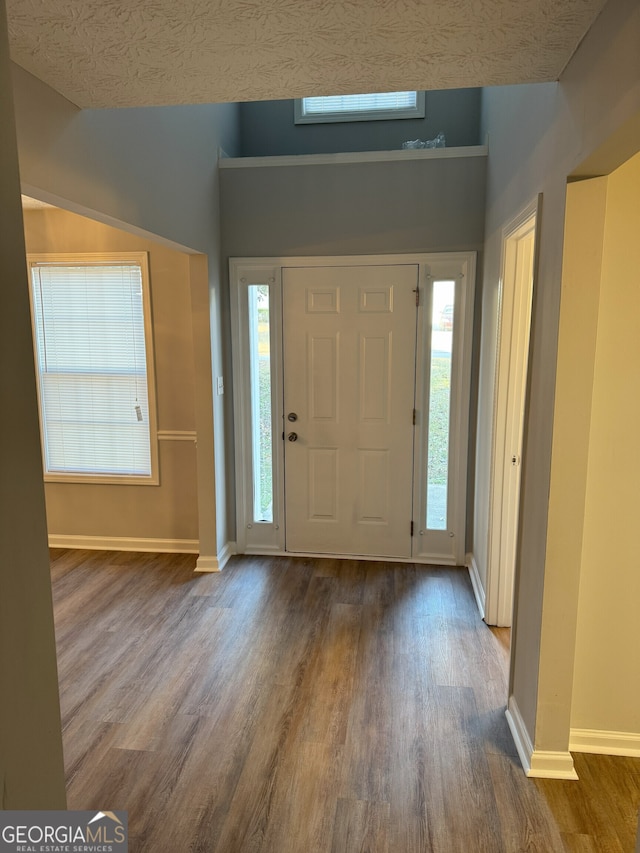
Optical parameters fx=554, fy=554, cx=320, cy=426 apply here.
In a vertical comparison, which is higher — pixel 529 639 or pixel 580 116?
pixel 580 116

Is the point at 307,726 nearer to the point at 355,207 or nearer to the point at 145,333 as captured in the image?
the point at 145,333

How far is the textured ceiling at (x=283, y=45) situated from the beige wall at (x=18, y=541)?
2.10 feet

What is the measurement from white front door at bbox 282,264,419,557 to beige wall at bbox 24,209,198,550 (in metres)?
0.71

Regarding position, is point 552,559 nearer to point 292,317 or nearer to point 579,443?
point 579,443

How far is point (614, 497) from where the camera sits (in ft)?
6.44

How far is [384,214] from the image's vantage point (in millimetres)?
3557

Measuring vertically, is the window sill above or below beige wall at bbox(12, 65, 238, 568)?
above

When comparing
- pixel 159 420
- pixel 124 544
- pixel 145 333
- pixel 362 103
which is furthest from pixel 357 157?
pixel 124 544

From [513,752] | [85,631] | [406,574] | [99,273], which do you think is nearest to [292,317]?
[99,273]

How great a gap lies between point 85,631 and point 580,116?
10.6ft

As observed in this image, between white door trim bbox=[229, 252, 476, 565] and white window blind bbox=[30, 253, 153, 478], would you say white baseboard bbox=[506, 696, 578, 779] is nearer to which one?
white door trim bbox=[229, 252, 476, 565]

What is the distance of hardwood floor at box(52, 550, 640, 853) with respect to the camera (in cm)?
181

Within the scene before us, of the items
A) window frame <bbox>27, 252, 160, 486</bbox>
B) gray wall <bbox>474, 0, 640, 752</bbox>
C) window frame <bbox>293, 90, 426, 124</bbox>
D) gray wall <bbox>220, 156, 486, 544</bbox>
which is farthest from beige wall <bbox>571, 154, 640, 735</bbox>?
window frame <bbox>27, 252, 160, 486</bbox>

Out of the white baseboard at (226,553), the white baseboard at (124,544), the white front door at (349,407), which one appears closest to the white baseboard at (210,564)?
the white baseboard at (226,553)
